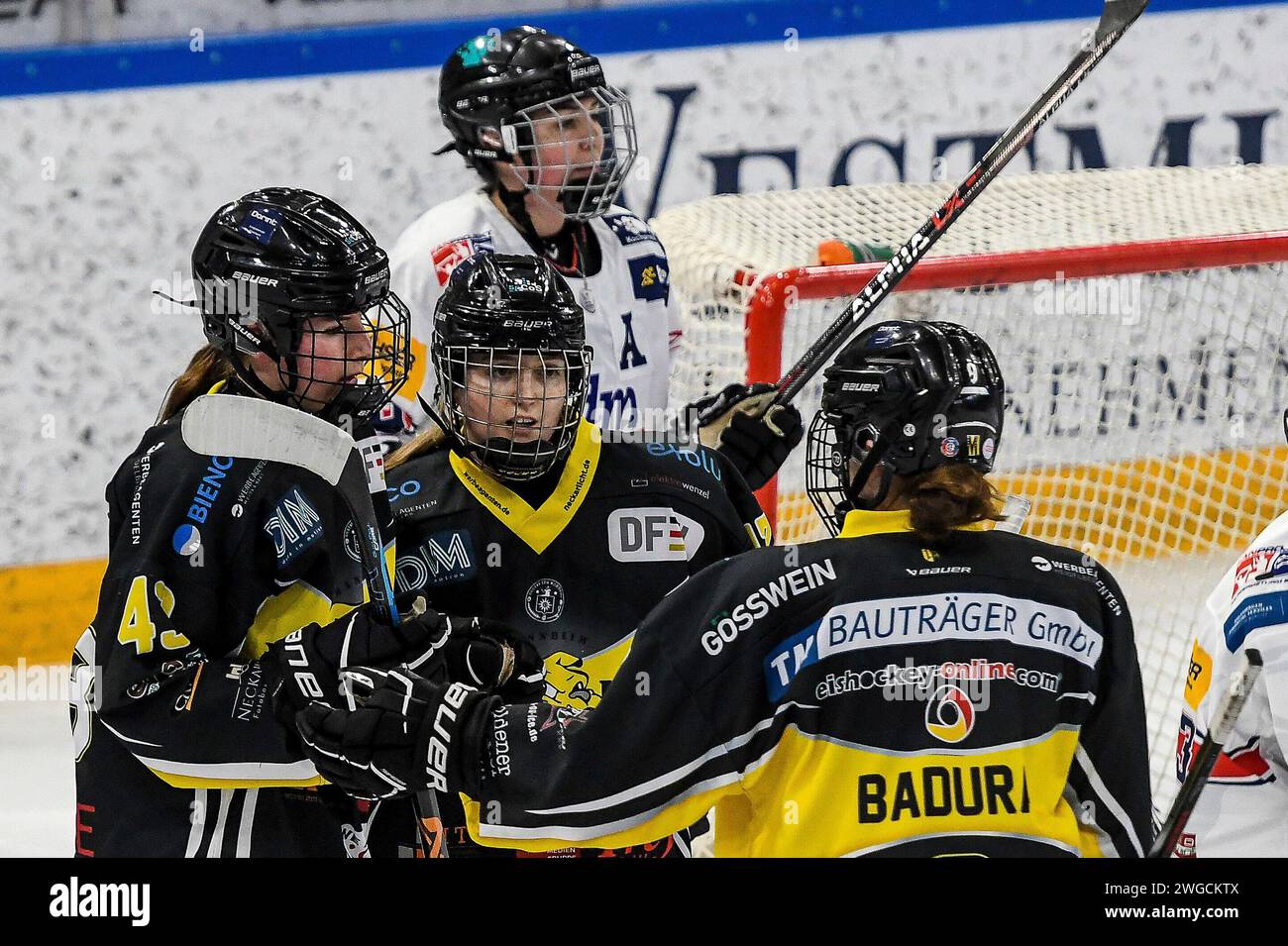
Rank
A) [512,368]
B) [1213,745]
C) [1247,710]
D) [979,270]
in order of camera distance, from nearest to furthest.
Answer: [1213,745] < [512,368] < [1247,710] < [979,270]

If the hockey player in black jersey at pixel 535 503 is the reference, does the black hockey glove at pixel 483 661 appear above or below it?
below

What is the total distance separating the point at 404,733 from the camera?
5.87ft

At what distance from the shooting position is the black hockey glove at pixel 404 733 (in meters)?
1.79

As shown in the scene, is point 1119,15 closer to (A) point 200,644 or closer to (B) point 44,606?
(A) point 200,644

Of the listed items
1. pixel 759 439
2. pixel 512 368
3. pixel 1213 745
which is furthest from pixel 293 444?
pixel 759 439

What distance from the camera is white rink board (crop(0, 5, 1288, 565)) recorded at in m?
4.70

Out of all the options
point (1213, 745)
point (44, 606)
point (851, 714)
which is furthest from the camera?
point (44, 606)

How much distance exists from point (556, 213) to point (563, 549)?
1295 millimetres

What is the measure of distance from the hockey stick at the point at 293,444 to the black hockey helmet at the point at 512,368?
35 centimetres

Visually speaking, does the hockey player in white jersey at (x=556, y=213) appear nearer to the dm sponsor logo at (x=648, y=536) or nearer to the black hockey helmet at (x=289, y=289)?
the dm sponsor logo at (x=648, y=536)

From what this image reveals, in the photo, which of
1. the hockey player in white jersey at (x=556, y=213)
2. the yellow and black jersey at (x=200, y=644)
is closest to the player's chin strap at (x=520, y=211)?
the hockey player in white jersey at (x=556, y=213)

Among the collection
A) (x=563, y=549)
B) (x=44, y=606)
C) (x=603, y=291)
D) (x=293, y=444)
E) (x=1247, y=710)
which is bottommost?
(x=44, y=606)
